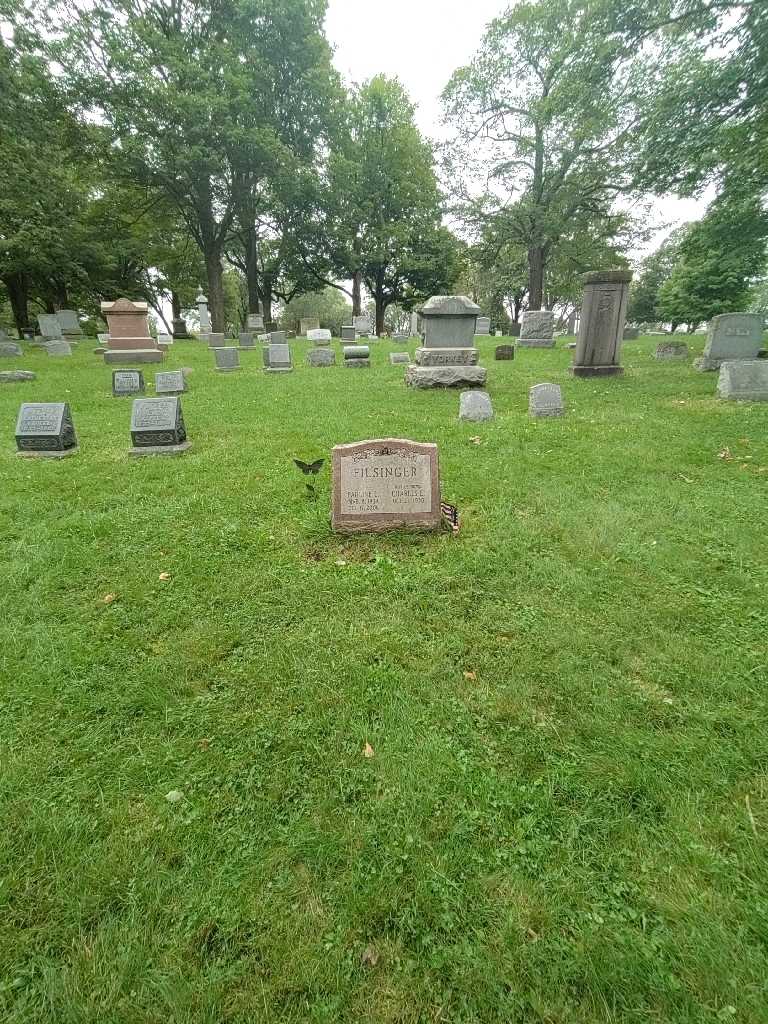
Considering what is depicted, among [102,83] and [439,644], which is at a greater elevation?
[102,83]

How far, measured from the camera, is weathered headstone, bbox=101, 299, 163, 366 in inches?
580

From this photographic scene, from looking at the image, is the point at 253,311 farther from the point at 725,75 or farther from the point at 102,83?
the point at 725,75

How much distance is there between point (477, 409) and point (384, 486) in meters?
3.94

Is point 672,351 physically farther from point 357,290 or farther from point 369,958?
point 357,290

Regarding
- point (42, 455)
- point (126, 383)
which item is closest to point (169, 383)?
point (126, 383)

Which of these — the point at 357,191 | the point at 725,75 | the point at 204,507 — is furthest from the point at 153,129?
the point at 204,507

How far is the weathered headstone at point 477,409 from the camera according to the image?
726 cm

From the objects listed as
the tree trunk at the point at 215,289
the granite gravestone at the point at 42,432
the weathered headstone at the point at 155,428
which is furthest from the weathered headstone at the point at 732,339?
the tree trunk at the point at 215,289

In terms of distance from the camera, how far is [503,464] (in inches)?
215

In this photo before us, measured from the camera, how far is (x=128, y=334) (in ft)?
50.2

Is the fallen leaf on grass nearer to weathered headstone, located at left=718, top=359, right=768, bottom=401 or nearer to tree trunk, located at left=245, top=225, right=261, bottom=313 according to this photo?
weathered headstone, located at left=718, top=359, right=768, bottom=401

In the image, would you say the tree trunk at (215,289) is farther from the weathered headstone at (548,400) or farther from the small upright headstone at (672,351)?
the weathered headstone at (548,400)

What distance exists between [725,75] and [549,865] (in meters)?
14.8

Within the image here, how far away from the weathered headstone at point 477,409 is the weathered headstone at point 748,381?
Result: 4.47m
